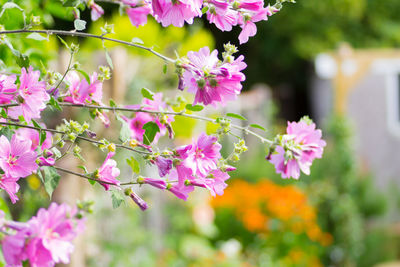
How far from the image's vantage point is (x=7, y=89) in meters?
0.78

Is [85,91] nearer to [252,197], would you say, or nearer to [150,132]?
[150,132]

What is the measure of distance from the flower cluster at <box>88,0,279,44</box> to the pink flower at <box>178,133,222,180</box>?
140mm

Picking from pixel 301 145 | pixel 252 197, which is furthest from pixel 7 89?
pixel 252 197

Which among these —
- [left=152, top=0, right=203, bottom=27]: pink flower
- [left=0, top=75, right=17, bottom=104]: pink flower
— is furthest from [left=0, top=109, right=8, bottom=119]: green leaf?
[left=152, top=0, right=203, bottom=27]: pink flower

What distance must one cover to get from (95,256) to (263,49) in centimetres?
988

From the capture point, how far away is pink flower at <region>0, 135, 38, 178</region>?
75 centimetres

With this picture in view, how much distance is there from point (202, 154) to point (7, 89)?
26cm

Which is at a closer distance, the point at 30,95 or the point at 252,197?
the point at 30,95

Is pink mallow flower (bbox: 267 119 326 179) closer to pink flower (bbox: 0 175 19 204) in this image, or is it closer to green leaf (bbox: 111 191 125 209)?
green leaf (bbox: 111 191 125 209)

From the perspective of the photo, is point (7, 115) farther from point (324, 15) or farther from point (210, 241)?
point (324, 15)

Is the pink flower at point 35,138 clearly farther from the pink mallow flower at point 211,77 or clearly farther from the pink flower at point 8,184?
the pink mallow flower at point 211,77

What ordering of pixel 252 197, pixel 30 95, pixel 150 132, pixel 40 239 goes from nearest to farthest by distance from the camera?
pixel 40 239
pixel 30 95
pixel 150 132
pixel 252 197

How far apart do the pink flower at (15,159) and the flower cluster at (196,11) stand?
20 centimetres

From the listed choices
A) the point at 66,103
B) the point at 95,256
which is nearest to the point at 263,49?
the point at 95,256
